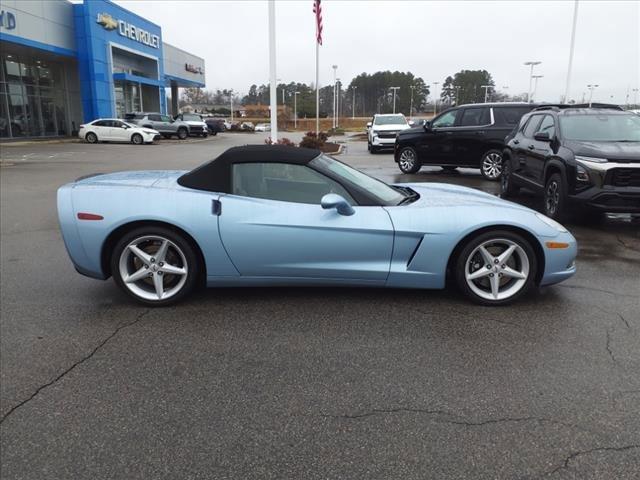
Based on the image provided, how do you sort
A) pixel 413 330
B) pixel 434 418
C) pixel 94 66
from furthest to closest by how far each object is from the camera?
pixel 94 66 → pixel 413 330 → pixel 434 418

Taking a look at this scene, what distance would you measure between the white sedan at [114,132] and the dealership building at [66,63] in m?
3.86

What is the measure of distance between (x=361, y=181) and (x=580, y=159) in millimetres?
3859

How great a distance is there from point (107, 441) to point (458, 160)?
38.5 feet

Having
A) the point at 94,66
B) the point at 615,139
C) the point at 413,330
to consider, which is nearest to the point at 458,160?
the point at 615,139

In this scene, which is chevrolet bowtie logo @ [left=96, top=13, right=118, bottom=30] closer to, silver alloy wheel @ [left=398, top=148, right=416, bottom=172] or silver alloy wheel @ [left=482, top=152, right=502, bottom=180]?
silver alloy wheel @ [left=398, top=148, right=416, bottom=172]

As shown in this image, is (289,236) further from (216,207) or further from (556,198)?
(556,198)

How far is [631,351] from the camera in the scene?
338 cm

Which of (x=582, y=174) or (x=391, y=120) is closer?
(x=582, y=174)

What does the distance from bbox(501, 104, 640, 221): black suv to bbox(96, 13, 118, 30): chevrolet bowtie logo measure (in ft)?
Answer: 102

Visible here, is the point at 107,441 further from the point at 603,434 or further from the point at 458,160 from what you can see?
the point at 458,160

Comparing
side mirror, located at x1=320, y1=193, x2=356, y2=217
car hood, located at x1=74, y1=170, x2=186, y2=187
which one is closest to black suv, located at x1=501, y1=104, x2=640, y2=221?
side mirror, located at x1=320, y1=193, x2=356, y2=217

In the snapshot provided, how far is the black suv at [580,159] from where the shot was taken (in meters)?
6.40

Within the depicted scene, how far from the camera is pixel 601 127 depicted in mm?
7496

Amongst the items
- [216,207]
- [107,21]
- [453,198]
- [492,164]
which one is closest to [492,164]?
[492,164]
